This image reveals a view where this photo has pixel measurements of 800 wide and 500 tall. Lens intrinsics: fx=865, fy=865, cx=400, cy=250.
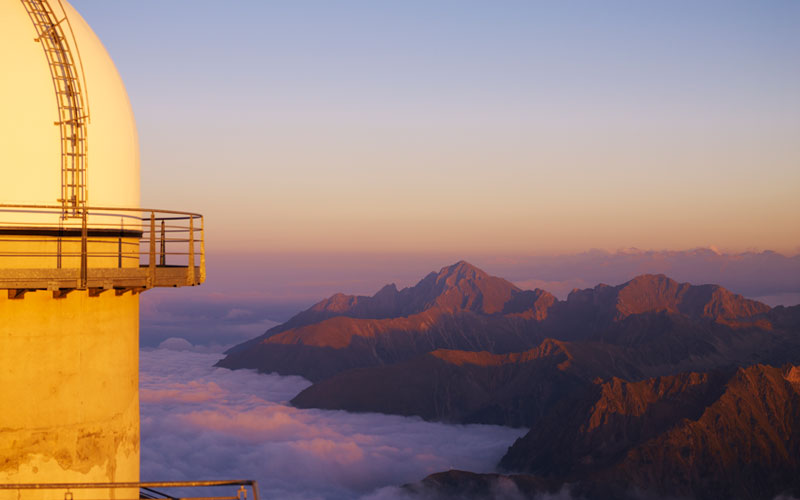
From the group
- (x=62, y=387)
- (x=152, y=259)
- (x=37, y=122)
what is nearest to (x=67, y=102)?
(x=37, y=122)

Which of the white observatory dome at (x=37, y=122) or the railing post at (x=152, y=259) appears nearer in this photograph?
the white observatory dome at (x=37, y=122)

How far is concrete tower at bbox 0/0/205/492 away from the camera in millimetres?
15641

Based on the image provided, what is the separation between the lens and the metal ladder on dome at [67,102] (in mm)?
16141

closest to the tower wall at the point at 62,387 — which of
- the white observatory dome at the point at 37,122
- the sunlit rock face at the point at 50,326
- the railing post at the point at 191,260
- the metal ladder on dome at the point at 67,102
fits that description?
the sunlit rock face at the point at 50,326

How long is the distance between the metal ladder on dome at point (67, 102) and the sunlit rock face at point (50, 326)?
0.13m

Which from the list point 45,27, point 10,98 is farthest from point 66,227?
point 45,27

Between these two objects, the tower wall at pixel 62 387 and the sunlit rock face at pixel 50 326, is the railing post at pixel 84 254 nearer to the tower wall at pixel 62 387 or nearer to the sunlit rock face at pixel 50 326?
the sunlit rock face at pixel 50 326

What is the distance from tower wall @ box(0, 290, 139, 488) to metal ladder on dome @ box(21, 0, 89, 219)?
1.85m

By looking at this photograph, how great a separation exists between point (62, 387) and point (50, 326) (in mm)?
1200

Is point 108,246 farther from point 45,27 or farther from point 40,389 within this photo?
point 45,27

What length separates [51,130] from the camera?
15969mm

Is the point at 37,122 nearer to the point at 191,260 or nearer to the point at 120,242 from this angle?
the point at 120,242

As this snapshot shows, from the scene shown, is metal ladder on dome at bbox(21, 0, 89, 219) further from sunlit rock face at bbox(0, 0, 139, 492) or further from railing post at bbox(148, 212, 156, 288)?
railing post at bbox(148, 212, 156, 288)

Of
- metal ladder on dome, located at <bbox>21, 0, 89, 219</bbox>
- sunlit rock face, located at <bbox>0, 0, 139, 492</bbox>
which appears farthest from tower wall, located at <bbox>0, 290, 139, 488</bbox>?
metal ladder on dome, located at <bbox>21, 0, 89, 219</bbox>
